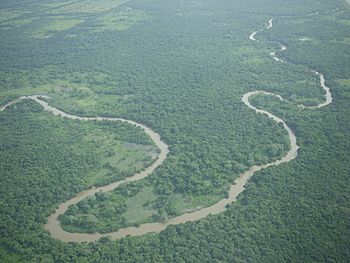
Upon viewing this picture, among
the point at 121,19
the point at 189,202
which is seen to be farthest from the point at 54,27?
the point at 189,202

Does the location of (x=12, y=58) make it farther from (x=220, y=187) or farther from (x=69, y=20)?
(x=220, y=187)

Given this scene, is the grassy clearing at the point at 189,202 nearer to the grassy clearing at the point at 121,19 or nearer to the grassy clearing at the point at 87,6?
the grassy clearing at the point at 121,19

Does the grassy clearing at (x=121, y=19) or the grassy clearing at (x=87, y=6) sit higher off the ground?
the grassy clearing at (x=87, y=6)

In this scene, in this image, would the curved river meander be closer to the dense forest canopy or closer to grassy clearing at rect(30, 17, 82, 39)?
the dense forest canopy

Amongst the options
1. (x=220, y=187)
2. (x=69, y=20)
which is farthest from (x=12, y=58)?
(x=220, y=187)

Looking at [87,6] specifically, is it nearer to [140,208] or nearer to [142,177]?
[142,177]

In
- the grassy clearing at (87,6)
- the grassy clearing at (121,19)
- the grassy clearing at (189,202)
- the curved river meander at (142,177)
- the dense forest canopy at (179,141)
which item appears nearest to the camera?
the dense forest canopy at (179,141)

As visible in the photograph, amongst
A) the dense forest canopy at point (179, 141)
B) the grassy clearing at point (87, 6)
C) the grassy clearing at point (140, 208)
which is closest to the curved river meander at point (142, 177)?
the dense forest canopy at point (179, 141)

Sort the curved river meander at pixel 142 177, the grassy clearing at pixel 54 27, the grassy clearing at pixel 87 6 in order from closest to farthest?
1. the curved river meander at pixel 142 177
2. the grassy clearing at pixel 54 27
3. the grassy clearing at pixel 87 6

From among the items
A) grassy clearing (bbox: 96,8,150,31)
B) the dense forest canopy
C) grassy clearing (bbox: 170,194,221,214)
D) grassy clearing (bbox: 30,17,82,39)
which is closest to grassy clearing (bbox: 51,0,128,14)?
grassy clearing (bbox: 96,8,150,31)

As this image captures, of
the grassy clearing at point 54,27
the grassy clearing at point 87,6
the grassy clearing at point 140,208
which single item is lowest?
the grassy clearing at point 140,208
